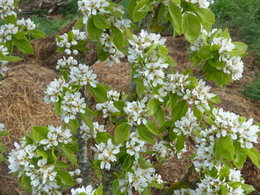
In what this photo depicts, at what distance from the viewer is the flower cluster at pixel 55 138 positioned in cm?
172

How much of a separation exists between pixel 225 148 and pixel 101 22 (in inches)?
31.0

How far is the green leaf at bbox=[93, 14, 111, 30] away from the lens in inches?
64.9

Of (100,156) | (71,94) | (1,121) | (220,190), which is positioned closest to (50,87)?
(71,94)

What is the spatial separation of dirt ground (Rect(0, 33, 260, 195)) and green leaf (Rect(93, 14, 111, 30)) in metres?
2.15

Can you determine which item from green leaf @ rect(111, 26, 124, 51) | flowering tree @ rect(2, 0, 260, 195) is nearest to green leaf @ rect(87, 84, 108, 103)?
flowering tree @ rect(2, 0, 260, 195)

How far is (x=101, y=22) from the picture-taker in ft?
5.44

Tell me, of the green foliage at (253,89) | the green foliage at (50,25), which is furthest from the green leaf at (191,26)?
the green foliage at (50,25)

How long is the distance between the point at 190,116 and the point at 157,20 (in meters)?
0.55

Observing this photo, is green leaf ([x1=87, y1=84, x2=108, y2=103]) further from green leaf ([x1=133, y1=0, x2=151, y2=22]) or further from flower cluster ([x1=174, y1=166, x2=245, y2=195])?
flower cluster ([x1=174, y1=166, x2=245, y2=195])

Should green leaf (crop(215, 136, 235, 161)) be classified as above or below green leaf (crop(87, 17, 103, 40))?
below

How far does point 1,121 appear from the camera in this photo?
391 cm

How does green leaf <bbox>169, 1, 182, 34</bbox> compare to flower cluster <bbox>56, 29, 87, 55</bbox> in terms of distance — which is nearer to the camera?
green leaf <bbox>169, 1, 182, 34</bbox>

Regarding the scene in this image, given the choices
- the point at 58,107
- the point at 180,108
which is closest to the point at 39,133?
the point at 58,107

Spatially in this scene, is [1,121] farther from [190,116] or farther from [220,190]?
[220,190]
